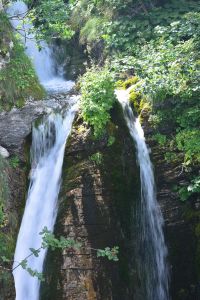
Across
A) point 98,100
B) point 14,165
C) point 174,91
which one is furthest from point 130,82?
point 14,165

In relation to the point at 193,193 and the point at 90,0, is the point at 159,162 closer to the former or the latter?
the point at 193,193

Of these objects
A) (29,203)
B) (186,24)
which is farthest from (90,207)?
(186,24)

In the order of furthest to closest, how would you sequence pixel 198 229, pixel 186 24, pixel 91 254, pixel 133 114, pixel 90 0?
pixel 90 0 < pixel 186 24 < pixel 133 114 < pixel 198 229 < pixel 91 254

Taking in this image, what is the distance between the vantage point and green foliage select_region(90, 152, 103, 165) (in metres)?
7.01

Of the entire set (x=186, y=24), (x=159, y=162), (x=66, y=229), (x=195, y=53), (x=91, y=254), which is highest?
(x=186, y=24)

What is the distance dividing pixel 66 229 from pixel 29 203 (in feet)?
3.38

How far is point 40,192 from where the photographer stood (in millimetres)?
7219

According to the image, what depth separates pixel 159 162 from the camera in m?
7.54

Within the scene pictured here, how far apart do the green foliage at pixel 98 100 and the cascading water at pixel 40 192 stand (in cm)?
55

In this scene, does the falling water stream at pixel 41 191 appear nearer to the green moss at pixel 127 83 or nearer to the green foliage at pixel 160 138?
the green moss at pixel 127 83

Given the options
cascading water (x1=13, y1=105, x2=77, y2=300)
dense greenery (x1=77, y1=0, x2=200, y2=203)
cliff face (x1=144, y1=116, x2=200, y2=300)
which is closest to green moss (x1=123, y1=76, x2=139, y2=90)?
dense greenery (x1=77, y1=0, x2=200, y2=203)

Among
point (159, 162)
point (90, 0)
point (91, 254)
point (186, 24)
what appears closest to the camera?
point (91, 254)

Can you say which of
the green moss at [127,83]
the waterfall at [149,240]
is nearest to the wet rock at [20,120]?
the green moss at [127,83]

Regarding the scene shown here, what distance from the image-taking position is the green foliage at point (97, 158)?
276 inches
